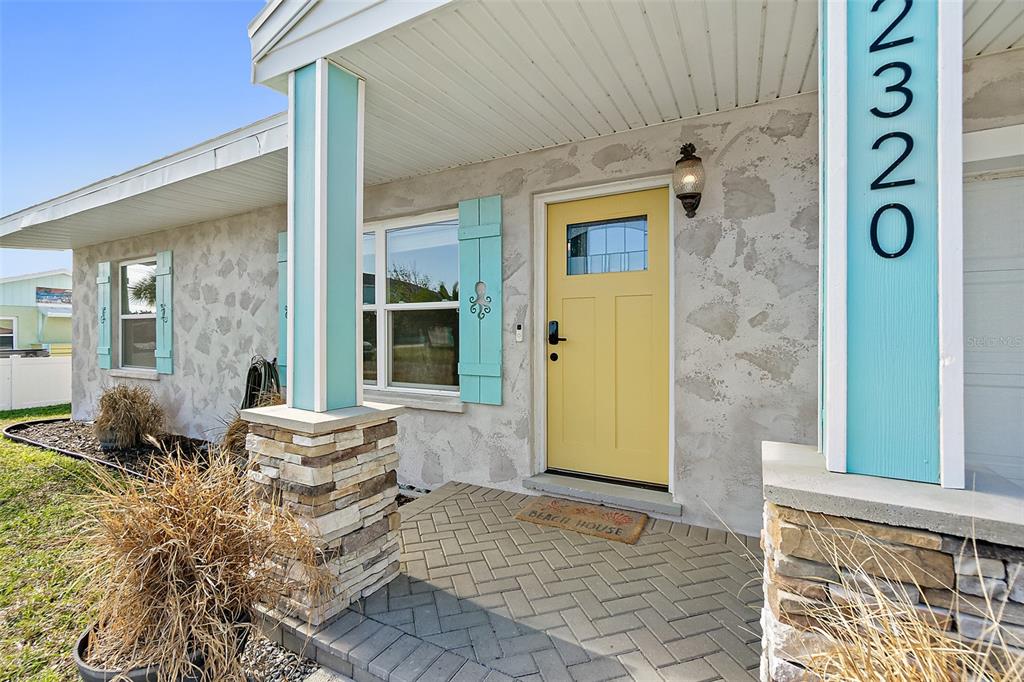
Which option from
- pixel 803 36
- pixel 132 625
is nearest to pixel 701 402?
pixel 803 36

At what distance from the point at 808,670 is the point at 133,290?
26.5 ft

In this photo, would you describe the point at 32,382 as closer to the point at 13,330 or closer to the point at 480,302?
the point at 13,330

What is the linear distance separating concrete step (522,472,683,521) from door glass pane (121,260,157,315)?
19.5 ft

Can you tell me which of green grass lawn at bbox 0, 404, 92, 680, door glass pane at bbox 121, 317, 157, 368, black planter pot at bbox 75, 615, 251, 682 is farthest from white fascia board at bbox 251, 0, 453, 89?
door glass pane at bbox 121, 317, 157, 368

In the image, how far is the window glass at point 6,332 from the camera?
12781mm

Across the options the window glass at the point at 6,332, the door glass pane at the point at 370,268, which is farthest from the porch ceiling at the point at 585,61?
the window glass at the point at 6,332

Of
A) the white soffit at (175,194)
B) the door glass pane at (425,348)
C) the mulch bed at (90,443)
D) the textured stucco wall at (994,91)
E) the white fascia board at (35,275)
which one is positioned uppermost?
Answer: the white fascia board at (35,275)

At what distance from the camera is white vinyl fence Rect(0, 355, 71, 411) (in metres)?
7.87

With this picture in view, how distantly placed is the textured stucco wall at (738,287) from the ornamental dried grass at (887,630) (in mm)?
1513

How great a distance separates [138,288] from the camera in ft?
20.1

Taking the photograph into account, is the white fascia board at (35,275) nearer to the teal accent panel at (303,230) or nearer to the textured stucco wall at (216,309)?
the textured stucco wall at (216,309)

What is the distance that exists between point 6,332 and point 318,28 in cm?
1799

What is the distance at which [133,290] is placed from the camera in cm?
615

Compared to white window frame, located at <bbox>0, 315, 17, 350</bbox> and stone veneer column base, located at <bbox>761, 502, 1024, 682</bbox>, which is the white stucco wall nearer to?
stone veneer column base, located at <bbox>761, 502, 1024, 682</bbox>
